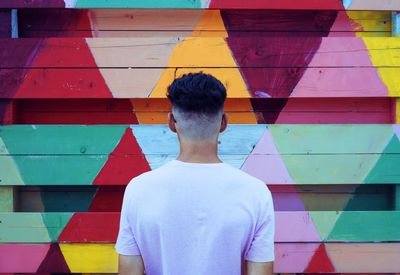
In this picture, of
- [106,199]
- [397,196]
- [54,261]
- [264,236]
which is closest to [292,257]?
[397,196]

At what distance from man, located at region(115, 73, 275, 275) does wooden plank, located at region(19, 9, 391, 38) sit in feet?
4.01

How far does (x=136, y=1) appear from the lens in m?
2.67

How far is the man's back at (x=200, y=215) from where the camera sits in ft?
5.08

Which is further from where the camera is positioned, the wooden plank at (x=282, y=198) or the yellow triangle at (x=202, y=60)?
the wooden plank at (x=282, y=198)

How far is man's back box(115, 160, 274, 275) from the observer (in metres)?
1.55

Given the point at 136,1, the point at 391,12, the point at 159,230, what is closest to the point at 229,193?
the point at 159,230

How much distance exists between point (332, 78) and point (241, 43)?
53cm

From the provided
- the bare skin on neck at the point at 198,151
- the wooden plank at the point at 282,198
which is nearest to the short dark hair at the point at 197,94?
the bare skin on neck at the point at 198,151

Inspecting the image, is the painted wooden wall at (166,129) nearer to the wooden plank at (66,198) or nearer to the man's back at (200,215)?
the wooden plank at (66,198)

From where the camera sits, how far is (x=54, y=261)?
2.67 m

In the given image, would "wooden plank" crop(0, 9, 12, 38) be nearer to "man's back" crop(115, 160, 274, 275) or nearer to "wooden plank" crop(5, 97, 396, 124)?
"wooden plank" crop(5, 97, 396, 124)

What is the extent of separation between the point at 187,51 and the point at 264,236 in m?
1.35

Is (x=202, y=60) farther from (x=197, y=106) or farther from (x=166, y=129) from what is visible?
(x=197, y=106)

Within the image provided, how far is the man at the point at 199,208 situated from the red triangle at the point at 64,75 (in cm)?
114
